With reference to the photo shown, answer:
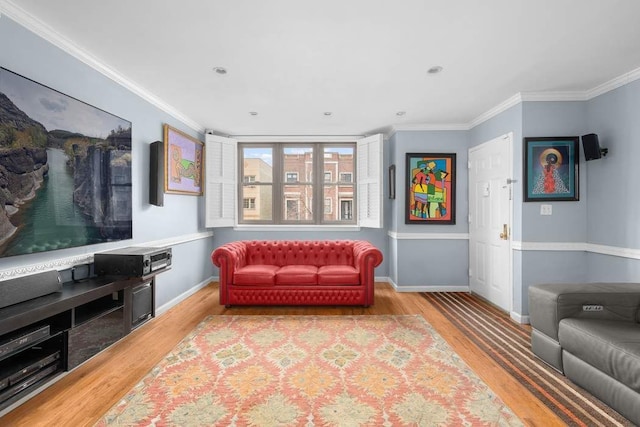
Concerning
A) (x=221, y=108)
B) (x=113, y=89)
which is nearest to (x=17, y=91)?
(x=113, y=89)

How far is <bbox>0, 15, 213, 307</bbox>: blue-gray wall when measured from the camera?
7.04 ft

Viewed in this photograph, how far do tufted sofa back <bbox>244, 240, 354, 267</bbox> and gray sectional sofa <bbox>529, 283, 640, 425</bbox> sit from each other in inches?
98.4

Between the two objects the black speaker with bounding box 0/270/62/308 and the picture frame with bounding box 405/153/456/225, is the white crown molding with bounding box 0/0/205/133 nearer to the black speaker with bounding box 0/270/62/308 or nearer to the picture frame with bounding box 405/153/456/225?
the black speaker with bounding box 0/270/62/308

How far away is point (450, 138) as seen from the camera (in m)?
4.78

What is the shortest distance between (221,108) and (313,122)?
1.36 metres

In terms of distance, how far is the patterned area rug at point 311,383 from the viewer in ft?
6.17

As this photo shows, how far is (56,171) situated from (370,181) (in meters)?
3.99

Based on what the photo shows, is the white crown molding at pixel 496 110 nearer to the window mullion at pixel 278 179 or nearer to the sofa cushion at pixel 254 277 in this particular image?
the window mullion at pixel 278 179

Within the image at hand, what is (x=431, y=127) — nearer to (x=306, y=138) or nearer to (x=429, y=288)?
(x=306, y=138)

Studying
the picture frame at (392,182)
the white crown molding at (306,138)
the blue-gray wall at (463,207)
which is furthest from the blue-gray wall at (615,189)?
the white crown molding at (306,138)

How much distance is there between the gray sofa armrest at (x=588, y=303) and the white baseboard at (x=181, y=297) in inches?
159

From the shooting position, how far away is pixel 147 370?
7.99 ft

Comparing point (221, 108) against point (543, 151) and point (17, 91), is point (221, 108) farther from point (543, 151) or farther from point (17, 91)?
point (543, 151)

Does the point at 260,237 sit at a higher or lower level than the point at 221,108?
lower
